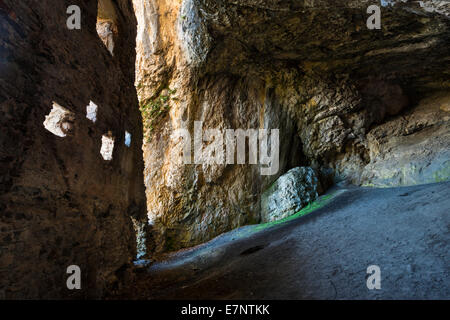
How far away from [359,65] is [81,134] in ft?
35.9

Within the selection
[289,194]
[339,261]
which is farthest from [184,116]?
[339,261]

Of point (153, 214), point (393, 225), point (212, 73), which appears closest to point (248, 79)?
point (212, 73)

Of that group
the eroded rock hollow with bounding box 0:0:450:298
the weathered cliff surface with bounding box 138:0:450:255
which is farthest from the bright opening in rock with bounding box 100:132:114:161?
the weathered cliff surface with bounding box 138:0:450:255

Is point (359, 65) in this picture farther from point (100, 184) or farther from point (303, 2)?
point (100, 184)

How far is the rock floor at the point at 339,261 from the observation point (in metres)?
3.19

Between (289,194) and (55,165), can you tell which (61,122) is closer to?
(55,165)

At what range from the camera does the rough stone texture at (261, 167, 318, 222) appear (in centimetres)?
1058

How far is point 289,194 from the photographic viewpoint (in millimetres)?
10859

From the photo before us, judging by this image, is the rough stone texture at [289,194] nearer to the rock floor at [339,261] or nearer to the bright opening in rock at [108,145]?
the rock floor at [339,261]

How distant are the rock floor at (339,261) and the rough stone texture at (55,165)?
141 cm

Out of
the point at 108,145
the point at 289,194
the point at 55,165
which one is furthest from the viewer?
the point at 289,194

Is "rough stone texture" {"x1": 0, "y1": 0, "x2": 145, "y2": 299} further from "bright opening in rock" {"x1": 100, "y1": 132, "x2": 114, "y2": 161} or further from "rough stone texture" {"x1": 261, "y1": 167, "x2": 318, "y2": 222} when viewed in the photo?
"rough stone texture" {"x1": 261, "y1": 167, "x2": 318, "y2": 222}

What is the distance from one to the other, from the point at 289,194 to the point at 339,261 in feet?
22.4

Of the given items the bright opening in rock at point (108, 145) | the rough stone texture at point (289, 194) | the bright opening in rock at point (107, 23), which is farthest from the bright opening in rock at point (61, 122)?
the rough stone texture at point (289, 194)
